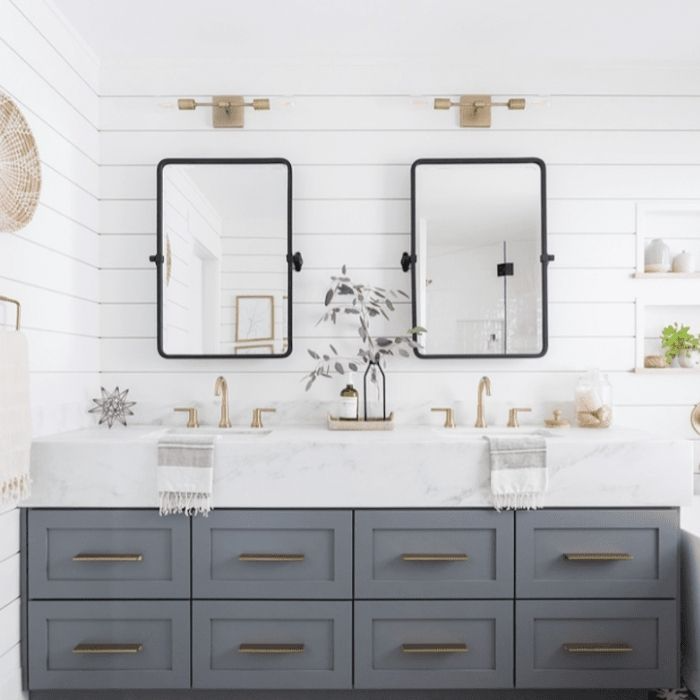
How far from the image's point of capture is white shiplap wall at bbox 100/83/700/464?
2559 millimetres

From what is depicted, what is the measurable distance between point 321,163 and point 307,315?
62cm

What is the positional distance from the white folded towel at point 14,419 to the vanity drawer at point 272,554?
1.74ft

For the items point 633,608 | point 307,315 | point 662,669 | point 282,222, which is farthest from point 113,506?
point 662,669

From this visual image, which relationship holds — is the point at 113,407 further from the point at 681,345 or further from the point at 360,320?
the point at 681,345

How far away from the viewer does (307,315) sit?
256 centimetres

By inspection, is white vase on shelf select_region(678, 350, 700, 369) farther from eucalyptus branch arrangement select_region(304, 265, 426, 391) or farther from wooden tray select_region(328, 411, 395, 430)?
wooden tray select_region(328, 411, 395, 430)

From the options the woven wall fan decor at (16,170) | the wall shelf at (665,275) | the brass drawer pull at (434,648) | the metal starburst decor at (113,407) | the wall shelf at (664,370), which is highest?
the woven wall fan decor at (16,170)

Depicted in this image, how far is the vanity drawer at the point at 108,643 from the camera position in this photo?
2.00 m

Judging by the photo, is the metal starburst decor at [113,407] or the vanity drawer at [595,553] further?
the metal starburst decor at [113,407]

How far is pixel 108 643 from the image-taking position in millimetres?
2006

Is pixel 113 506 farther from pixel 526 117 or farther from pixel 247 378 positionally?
pixel 526 117

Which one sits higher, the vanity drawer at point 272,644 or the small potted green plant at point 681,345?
the small potted green plant at point 681,345

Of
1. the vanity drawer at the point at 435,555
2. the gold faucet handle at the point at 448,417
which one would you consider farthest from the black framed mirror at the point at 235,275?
the vanity drawer at the point at 435,555

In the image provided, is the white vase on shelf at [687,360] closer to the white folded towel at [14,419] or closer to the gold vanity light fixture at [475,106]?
the gold vanity light fixture at [475,106]
